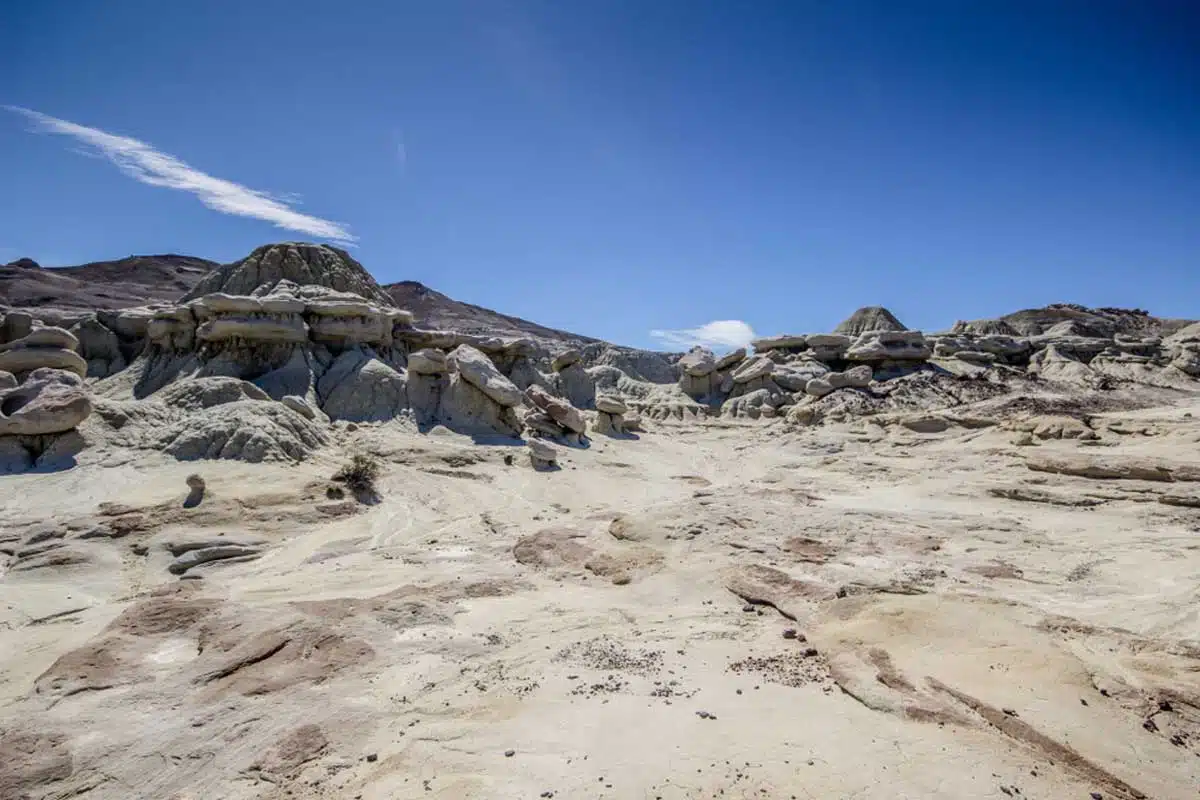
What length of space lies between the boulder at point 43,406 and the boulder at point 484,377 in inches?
303

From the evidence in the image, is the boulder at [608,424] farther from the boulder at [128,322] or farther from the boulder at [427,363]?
the boulder at [128,322]

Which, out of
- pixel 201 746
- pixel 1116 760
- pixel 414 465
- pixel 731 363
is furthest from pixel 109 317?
pixel 1116 760

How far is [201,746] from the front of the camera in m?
4.08

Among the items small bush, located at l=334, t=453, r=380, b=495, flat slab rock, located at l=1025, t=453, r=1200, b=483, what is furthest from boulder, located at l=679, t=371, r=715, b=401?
small bush, located at l=334, t=453, r=380, b=495

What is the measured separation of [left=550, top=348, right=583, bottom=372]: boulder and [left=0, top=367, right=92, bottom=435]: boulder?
54.2ft

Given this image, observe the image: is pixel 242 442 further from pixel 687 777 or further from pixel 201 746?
pixel 687 777

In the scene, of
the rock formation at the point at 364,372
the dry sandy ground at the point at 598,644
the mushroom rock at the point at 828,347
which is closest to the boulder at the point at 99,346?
the rock formation at the point at 364,372

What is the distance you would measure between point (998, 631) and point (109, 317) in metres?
24.4

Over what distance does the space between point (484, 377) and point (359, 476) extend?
6022 millimetres

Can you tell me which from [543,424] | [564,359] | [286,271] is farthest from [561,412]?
[286,271]

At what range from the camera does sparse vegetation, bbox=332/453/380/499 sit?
10.3 metres

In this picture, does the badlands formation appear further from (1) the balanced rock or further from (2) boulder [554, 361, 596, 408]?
(2) boulder [554, 361, 596, 408]

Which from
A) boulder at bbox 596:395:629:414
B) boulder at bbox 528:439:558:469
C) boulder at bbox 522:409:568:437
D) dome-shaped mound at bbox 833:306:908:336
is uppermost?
dome-shaped mound at bbox 833:306:908:336

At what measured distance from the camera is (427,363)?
1619cm
